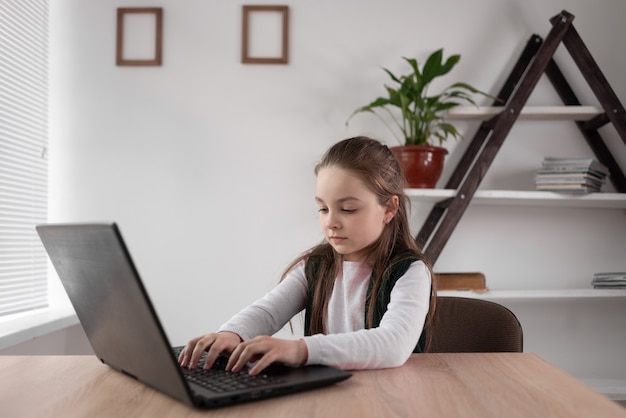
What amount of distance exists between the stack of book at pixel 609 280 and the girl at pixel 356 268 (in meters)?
1.43

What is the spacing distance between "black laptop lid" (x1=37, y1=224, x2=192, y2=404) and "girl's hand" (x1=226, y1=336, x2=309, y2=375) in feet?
0.42

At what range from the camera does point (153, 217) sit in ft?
8.87

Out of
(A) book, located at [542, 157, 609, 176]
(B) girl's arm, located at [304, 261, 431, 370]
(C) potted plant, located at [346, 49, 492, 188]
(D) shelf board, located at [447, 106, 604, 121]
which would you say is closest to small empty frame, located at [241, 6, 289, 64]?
(C) potted plant, located at [346, 49, 492, 188]

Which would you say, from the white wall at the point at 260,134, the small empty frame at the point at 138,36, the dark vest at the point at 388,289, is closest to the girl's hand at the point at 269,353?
the dark vest at the point at 388,289

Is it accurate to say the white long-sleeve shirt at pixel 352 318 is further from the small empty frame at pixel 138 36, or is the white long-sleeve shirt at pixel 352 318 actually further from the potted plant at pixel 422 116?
the small empty frame at pixel 138 36

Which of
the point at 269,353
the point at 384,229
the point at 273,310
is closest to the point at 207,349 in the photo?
the point at 269,353

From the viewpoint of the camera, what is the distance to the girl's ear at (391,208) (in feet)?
4.62

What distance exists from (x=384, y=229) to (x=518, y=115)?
4.34 feet

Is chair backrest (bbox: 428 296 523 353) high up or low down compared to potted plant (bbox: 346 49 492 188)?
down

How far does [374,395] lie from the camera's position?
0.73m

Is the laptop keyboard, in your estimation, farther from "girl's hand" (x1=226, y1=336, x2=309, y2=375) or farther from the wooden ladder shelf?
the wooden ladder shelf

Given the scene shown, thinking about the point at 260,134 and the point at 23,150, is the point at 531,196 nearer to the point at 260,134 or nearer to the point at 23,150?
the point at 260,134

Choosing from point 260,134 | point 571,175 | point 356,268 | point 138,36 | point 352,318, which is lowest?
point 352,318

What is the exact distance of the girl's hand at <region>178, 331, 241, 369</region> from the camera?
905mm
